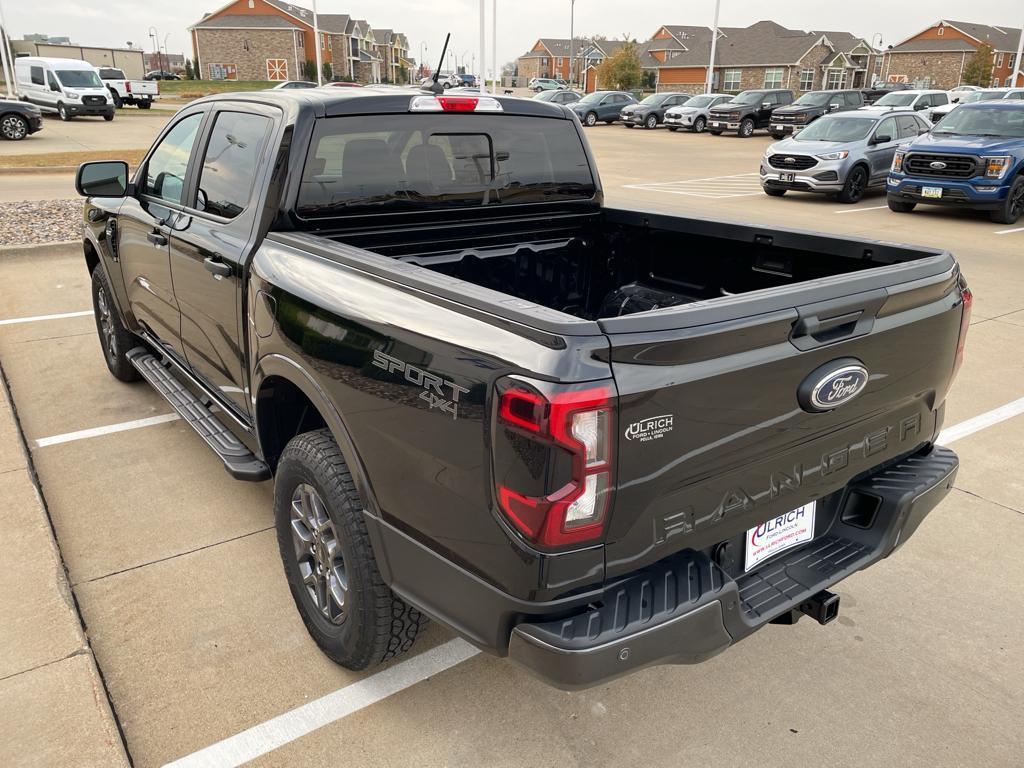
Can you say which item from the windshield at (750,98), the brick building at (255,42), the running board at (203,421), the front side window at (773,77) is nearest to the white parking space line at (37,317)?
the running board at (203,421)

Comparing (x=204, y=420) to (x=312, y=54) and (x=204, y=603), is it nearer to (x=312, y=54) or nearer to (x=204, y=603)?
(x=204, y=603)

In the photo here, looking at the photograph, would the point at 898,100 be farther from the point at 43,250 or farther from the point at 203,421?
the point at 203,421

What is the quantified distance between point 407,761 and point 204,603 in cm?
124

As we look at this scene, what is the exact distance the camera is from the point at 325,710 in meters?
2.69

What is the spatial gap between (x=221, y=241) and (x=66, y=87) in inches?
1291

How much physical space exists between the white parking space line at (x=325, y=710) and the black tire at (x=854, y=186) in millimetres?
14297

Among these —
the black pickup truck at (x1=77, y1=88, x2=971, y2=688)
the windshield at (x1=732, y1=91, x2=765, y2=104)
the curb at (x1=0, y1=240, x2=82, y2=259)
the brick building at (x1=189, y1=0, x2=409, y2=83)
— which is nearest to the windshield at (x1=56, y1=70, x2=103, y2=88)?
the curb at (x1=0, y1=240, x2=82, y2=259)

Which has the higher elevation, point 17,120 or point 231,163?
point 231,163

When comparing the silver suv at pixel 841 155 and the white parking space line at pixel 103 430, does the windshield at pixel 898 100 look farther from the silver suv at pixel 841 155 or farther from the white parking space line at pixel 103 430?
the white parking space line at pixel 103 430

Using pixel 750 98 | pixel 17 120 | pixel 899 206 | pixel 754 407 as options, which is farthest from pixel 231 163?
pixel 750 98

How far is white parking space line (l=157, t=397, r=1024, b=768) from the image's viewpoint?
8.17 ft

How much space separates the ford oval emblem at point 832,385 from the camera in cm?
221

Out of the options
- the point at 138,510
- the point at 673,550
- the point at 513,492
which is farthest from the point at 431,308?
the point at 138,510

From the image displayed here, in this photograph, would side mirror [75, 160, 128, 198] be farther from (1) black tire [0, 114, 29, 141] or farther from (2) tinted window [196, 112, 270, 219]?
(1) black tire [0, 114, 29, 141]
